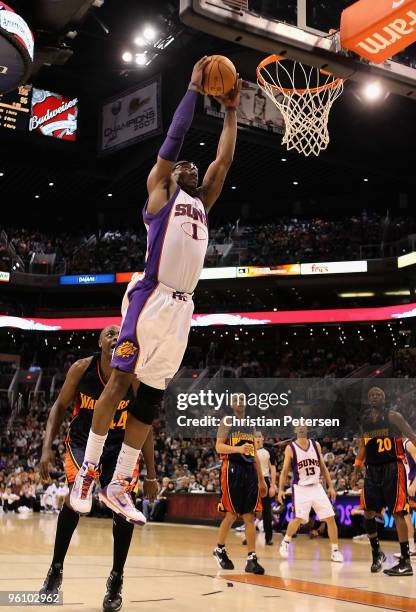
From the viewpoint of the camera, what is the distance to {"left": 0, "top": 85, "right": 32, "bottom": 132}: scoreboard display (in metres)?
23.8

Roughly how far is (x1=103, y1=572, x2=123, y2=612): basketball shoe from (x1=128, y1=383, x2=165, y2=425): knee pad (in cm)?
104

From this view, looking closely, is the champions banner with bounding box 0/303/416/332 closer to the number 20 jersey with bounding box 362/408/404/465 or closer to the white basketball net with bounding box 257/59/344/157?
the white basketball net with bounding box 257/59/344/157

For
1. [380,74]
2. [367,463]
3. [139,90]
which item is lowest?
[367,463]

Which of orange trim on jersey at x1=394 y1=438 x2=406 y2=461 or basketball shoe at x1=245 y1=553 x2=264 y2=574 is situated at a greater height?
orange trim on jersey at x1=394 y1=438 x2=406 y2=461

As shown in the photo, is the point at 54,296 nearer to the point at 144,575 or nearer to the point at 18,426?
the point at 18,426

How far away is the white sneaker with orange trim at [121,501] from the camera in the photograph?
3739mm

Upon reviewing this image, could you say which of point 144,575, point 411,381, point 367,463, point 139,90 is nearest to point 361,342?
point 411,381

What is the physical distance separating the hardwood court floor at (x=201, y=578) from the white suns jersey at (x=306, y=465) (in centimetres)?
105

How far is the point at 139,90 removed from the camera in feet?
78.1

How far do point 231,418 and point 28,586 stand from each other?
12.1 feet

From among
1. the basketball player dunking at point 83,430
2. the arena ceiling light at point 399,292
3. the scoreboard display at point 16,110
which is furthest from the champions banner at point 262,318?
the basketball player dunking at point 83,430

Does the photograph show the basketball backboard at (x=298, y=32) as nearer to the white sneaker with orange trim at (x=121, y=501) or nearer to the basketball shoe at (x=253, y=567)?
the white sneaker with orange trim at (x=121, y=501)

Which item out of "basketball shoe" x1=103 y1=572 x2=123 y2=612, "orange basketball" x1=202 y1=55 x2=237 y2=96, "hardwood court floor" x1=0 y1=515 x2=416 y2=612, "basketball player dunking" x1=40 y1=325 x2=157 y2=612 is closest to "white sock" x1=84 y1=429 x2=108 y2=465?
"basketball player dunking" x1=40 y1=325 x2=157 y2=612

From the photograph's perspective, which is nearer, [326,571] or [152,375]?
[152,375]
